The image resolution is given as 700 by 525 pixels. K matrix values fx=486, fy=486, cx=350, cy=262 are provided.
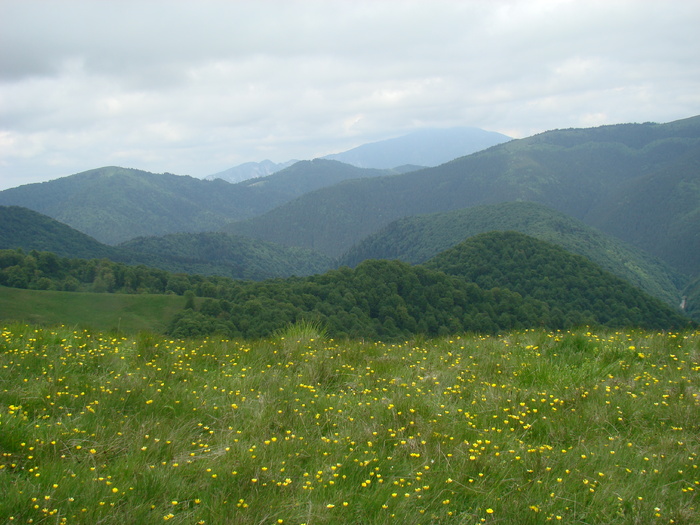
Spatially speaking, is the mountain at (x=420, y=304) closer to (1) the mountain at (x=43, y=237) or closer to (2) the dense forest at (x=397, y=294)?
(2) the dense forest at (x=397, y=294)

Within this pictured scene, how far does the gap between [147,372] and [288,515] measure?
3.61 m

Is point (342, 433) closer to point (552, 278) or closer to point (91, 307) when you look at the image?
point (91, 307)

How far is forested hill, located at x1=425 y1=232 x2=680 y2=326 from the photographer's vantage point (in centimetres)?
7288

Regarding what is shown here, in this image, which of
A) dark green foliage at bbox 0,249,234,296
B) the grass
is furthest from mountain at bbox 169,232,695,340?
dark green foliage at bbox 0,249,234,296

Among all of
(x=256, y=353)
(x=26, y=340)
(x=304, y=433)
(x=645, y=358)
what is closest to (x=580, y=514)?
(x=304, y=433)

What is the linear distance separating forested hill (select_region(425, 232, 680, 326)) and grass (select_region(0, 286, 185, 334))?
5323 centimetres

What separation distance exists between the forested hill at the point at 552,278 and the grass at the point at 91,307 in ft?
175

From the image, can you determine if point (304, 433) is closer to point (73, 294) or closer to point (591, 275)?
point (73, 294)

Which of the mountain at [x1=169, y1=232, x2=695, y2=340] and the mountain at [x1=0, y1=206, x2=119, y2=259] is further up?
the mountain at [x1=0, y1=206, x2=119, y2=259]

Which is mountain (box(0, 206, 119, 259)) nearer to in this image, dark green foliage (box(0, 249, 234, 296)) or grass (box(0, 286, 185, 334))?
dark green foliage (box(0, 249, 234, 296))

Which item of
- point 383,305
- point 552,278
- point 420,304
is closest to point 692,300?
point 552,278

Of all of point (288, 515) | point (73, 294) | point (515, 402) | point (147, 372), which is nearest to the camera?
point (288, 515)

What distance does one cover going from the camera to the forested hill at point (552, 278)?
239 ft

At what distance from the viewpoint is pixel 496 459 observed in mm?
4391
